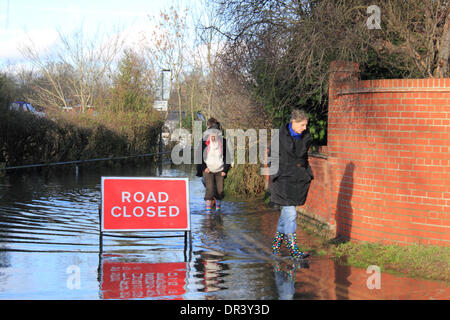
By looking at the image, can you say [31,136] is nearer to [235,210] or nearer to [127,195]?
[235,210]

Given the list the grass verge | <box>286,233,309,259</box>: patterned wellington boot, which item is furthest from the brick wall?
<box>286,233,309,259</box>: patterned wellington boot

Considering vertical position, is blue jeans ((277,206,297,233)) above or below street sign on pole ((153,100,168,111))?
below

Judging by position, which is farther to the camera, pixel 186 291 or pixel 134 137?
pixel 134 137

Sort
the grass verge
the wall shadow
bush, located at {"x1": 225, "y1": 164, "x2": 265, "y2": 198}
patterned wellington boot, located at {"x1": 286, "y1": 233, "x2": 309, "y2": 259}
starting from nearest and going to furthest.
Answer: the grass verge → patterned wellington boot, located at {"x1": 286, "y1": 233, "x2": 309, "y2": 259} → the wall shadow → bush, located at {"x1": 225, "y1": 164, "x2": 265, "y2": 198}

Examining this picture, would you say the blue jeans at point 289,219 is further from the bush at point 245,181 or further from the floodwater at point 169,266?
the bush at point 245,181

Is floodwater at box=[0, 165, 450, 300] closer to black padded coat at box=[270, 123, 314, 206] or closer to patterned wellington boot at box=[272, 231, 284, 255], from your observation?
patterned wellington boot at box=[272, 231, 284, 255]

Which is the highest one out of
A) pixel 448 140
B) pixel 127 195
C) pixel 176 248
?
pixel 448 140

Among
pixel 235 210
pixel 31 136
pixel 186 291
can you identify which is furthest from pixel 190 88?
pixel 186 291

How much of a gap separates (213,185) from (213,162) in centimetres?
45

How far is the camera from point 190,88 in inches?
1585

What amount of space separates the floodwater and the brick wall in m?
0.99

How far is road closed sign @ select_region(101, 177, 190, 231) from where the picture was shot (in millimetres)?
8906

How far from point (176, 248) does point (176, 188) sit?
0.86m

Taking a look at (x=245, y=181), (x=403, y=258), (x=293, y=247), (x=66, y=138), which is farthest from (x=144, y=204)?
(x=66, y=138)
